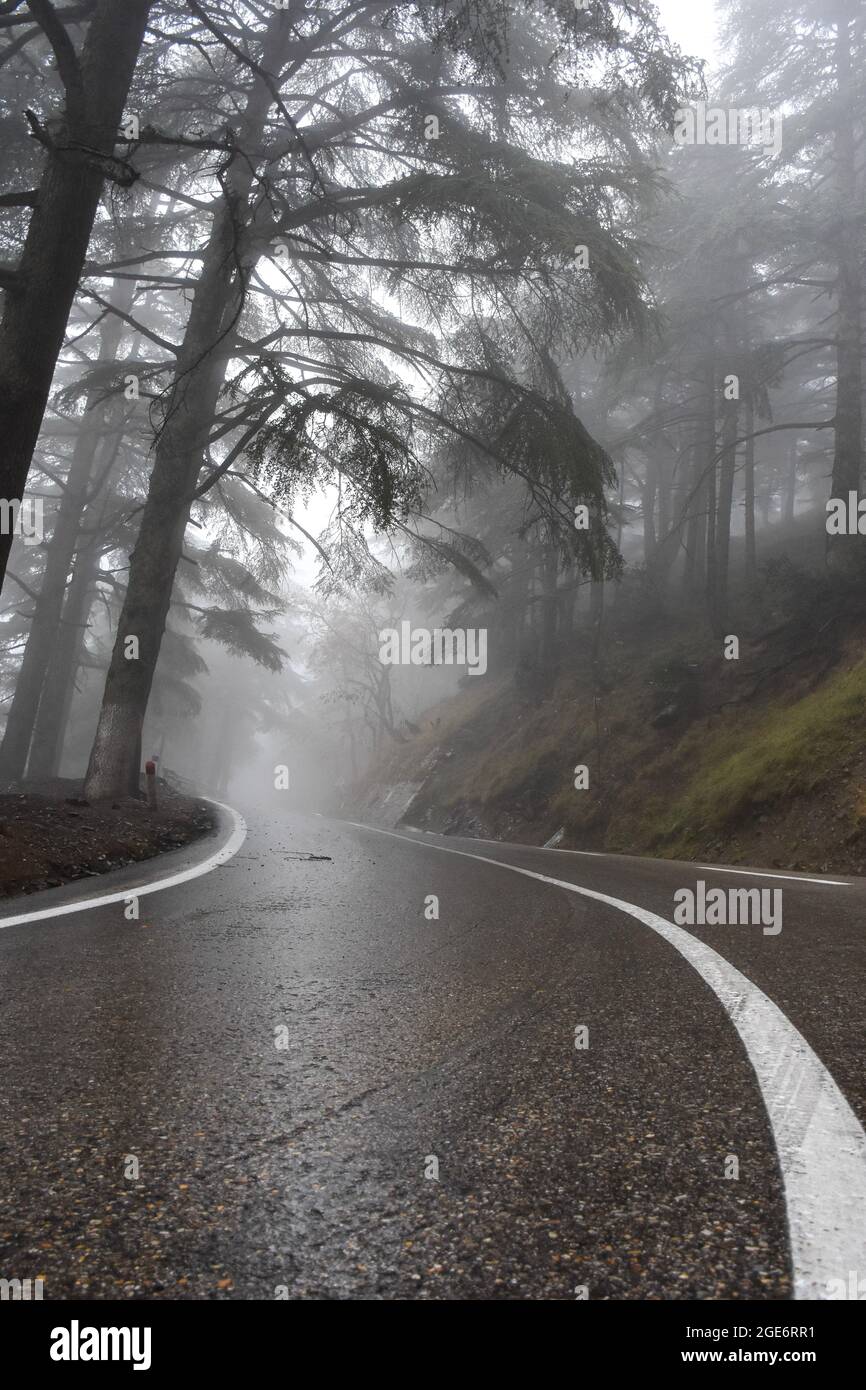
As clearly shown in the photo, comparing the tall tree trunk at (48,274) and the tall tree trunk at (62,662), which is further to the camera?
the tall tree trunk at (62,662)

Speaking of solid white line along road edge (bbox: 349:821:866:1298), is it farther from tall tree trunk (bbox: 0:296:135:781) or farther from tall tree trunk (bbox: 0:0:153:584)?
tall tree trunk (bbox: 0:296:135:781)

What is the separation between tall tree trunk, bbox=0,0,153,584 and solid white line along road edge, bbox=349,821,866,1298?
6.42 metres

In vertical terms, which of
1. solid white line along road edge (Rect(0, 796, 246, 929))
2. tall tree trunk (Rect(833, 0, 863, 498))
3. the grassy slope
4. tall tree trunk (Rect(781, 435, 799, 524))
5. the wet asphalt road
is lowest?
the wet asphalt road

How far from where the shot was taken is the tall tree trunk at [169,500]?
10703mm

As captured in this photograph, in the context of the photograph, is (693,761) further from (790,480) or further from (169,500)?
(790,480)

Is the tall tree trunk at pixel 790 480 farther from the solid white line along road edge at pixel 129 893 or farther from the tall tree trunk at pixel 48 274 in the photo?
the solid white line along road edge at pixel 129 893

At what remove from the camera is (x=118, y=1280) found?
1333 millimetres

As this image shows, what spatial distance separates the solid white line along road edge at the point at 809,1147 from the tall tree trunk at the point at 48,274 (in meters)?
6.42

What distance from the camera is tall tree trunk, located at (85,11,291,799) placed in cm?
1070
